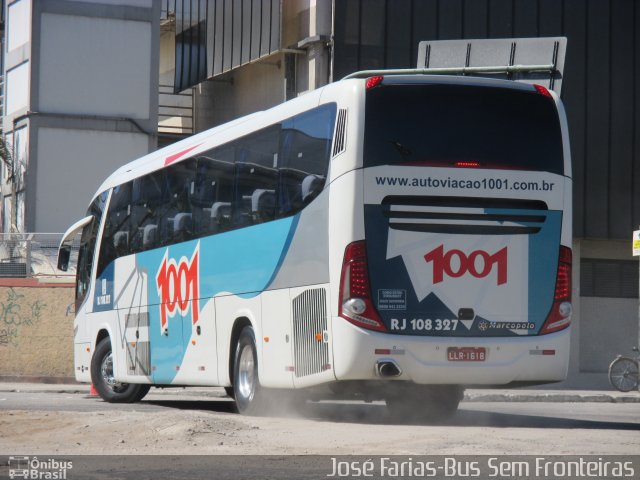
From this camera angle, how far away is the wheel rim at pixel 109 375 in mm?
19922

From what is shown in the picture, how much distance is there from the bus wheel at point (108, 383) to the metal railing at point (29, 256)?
367 inches

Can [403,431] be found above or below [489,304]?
below

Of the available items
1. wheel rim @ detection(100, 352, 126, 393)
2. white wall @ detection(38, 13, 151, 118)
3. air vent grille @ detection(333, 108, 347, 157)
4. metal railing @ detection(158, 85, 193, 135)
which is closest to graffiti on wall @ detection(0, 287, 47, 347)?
wheel rim @ detection(100, 352, 126, 393)

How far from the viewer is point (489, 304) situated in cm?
1342

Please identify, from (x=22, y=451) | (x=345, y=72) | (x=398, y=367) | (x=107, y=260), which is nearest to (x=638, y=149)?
(x=345, y=72)

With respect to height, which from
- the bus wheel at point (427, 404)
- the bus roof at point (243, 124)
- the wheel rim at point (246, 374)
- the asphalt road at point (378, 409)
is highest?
the bus roof at point (243, 124)

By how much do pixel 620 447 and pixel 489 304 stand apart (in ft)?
9.31

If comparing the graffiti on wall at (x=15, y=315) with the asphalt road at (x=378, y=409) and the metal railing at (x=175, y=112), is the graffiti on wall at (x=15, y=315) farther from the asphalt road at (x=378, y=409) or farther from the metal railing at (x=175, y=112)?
the metal railing at (x=175, y=112)

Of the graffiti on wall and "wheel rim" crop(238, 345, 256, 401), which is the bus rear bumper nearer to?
"wheel rim" crop(238, 345, 256, 401)

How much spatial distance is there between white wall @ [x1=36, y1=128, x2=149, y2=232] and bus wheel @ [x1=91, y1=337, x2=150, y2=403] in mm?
16064

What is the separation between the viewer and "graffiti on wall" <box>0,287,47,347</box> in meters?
28.0

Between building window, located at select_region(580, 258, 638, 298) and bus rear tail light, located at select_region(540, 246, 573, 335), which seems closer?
bus rear tail light, located at select_region(540, 246, 573, 335)

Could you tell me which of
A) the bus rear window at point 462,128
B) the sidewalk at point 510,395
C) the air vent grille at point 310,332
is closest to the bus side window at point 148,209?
the air vent grille at point 310,332

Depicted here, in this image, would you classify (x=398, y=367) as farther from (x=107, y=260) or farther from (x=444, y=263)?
(x=107, y=260)
